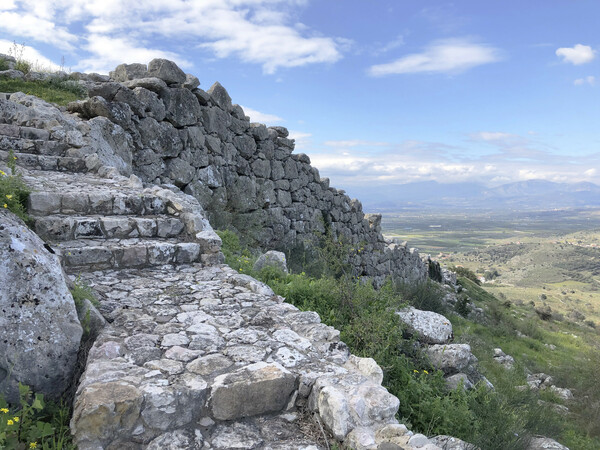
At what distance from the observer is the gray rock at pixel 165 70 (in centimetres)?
889

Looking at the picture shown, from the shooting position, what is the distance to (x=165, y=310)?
3660 millimetres

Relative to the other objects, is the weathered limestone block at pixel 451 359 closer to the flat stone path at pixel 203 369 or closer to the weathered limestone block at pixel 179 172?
the flat stone path at pixel 203 369

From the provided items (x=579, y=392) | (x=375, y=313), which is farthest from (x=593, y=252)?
(x=375, y=313)

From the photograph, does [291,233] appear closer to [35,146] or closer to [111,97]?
[111,97]

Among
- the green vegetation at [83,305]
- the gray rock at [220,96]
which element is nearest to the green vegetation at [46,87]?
the gray rock at [220,96]

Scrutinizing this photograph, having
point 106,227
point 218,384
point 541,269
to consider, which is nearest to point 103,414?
point 218,384

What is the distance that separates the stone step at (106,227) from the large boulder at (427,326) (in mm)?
3509

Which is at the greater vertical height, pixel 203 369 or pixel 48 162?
pixel 48 162

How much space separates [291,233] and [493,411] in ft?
29.9

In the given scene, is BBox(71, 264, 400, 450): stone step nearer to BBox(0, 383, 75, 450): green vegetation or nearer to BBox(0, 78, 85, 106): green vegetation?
BBox(0, 383, 75, 450): green vegetation

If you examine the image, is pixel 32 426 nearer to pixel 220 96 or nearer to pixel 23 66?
pixel 220 96

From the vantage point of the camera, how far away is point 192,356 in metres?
2.90

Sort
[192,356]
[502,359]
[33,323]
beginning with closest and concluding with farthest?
[33,323], [192,356], [502,359]

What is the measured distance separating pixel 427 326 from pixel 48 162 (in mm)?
6532
